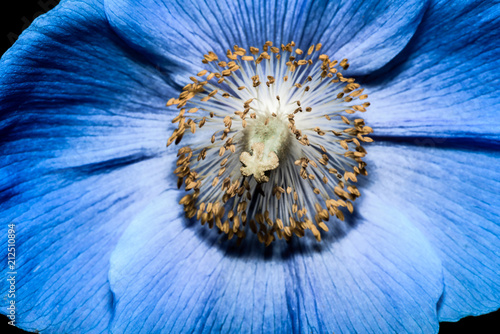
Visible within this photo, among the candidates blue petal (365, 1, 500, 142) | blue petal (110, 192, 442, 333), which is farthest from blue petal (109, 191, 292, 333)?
blue petal (365, 1, 500, 142)

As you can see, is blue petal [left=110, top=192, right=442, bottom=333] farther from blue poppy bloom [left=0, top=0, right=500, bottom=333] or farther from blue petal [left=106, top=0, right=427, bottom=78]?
blue petal [left=106, top=0, right=427, bottom=78]

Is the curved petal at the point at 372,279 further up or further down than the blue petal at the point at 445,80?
further down

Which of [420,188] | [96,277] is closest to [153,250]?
[96,277]

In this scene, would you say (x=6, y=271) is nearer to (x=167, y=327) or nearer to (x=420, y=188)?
(x=167, y=327)

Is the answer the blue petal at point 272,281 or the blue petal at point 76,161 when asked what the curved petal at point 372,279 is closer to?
the blue petal at point 272,281

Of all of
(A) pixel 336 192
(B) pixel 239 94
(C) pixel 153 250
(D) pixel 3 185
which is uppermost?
(D) pixel 3 185

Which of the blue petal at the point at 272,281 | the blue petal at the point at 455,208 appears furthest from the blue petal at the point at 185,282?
the blue petal at the point at 455,208
